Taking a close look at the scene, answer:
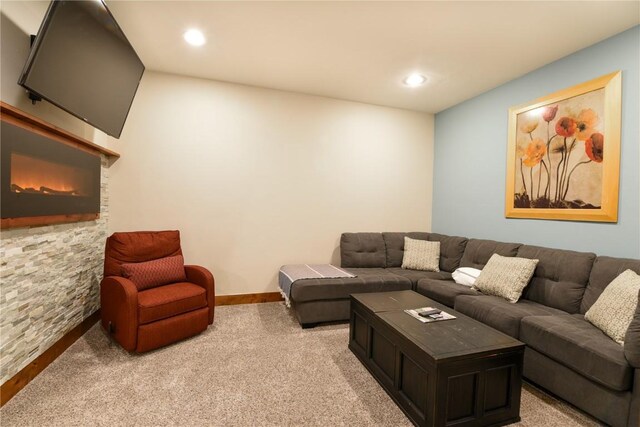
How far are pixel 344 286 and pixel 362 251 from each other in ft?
2.96

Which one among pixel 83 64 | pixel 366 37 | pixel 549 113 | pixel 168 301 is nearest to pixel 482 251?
pixel 549 113

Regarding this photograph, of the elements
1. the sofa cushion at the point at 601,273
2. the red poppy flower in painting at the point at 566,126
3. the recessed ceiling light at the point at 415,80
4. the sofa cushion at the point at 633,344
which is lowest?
the sofa cushion at the point at 633,344

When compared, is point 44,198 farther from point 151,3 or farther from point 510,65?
point 510,65

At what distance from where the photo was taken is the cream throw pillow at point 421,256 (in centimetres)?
370

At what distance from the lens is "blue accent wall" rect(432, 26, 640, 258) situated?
230 cm

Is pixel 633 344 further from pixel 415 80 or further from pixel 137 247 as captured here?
pixel 137 247

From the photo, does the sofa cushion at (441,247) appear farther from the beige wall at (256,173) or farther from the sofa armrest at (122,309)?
the sofa armrest at (122,309)

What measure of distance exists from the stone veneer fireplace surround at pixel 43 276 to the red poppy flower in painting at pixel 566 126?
4.27 meters

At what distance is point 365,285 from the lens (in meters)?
3.12

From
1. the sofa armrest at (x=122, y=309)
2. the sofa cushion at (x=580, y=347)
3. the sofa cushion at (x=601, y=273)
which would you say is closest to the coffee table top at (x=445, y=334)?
the sofa cushion at (x=580, y=347)

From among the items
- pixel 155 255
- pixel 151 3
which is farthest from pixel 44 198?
pixel 151 3

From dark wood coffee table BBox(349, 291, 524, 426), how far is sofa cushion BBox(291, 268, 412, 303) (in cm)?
107

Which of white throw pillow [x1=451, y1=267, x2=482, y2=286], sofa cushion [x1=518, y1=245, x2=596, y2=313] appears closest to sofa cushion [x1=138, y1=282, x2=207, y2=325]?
white throw pillow [x1=451, y1=267, x2=482, y2=286]

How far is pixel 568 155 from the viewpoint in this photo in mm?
2707
